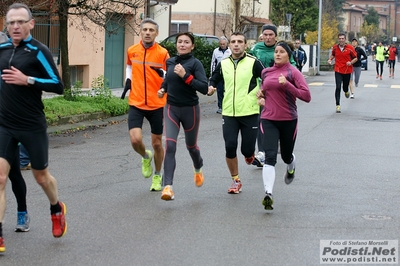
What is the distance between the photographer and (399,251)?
259 inches

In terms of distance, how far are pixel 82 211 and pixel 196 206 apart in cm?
121

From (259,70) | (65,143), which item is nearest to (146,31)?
(259,70)

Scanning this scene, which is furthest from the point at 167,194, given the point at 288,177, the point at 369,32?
the point at 369,32

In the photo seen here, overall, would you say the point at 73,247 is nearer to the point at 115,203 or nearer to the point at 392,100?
the point at 115,203

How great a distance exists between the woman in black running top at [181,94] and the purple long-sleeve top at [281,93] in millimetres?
683

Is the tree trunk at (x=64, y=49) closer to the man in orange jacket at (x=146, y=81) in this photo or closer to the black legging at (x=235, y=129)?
the man in orange jacket at (x=146, y=81)

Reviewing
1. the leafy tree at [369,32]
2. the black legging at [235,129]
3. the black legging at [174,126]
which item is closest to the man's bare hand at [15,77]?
the black legging at [174,126]

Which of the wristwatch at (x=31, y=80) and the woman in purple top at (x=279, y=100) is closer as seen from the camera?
the wristwatch at (x=31, y=80)

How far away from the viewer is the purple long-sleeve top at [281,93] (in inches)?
325

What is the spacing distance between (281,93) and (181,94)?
1122 millimetres

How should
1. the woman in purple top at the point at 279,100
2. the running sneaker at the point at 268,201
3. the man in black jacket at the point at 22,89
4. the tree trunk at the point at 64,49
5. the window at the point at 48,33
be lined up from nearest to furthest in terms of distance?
the man in black jacket at the point at 22,89 < the running sneaker at the point at 268,201 < the woman in purple top at the point at 279,100 < the tree trunk at the point at 64,49 < the window at the point at 48,33

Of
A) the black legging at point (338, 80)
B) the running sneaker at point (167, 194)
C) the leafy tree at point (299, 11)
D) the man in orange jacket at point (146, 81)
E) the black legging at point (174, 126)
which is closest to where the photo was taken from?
the running sneaker at point (167, 194)

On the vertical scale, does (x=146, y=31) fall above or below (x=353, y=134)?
above

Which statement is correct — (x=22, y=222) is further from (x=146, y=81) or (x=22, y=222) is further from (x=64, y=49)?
(x=64, y=49)
